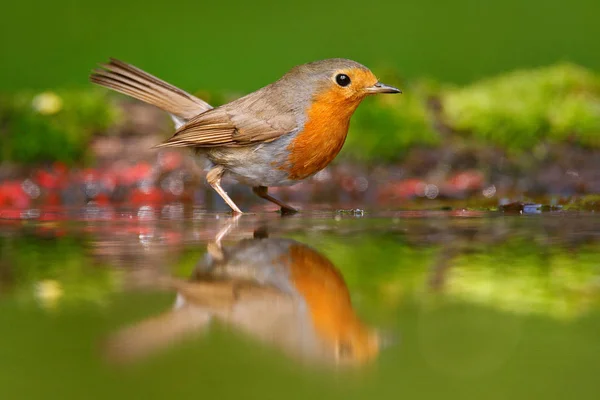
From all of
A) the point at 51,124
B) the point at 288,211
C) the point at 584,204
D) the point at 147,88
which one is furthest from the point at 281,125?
the point at 51,124

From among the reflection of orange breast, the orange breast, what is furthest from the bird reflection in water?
the orange breast

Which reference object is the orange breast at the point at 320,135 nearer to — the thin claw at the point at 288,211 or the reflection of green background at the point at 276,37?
the thin claw at the point at 288,211

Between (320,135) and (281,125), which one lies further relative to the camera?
(281,125)

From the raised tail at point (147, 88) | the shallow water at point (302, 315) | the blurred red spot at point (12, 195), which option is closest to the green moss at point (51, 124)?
the blurred red spot at point (12, 195)

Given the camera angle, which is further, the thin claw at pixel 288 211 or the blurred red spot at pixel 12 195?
the blurred red spot at pixel 12 195

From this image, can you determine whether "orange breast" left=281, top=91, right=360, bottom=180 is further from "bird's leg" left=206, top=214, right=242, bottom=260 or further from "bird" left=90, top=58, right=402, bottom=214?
"bird's leg" left=206, top=214, right=242, bottom=260

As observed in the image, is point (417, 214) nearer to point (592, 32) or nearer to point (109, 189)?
point (109, 189)

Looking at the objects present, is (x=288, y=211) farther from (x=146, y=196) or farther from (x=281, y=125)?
(x=146, y=196)

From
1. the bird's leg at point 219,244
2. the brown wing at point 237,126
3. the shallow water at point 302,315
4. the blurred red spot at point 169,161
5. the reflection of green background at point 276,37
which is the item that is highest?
the reflection of green background at point 276,37
